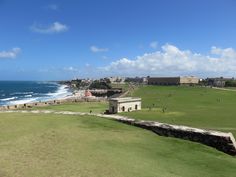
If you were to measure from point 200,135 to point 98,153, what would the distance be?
7.69m

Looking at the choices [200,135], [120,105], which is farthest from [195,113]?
[200,135]

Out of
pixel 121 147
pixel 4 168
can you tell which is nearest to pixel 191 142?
pixel 121 147

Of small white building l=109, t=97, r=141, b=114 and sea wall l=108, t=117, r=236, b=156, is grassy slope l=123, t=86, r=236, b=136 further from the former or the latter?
sea wall l=108, t=117, r=236, b=156

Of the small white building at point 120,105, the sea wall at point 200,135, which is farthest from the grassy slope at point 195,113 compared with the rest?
the sea wall at point 200,135

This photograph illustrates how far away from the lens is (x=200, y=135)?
2200cm

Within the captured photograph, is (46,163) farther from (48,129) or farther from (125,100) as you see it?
(125,100)

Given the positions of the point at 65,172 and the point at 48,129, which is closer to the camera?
the point at 65,172

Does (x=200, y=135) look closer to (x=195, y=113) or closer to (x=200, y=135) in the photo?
(x=200, y=135)

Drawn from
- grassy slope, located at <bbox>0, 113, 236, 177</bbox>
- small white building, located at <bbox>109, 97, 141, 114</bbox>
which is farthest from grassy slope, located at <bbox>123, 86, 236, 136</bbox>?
grassy slope, located at <bbox>0, 113, 236, 177</bbox>

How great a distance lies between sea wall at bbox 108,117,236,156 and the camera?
20.6 m

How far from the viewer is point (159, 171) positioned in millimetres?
15086

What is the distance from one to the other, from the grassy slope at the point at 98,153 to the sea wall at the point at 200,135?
2.20ft

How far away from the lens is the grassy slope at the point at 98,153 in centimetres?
1470

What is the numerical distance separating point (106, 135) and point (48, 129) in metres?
4.04
